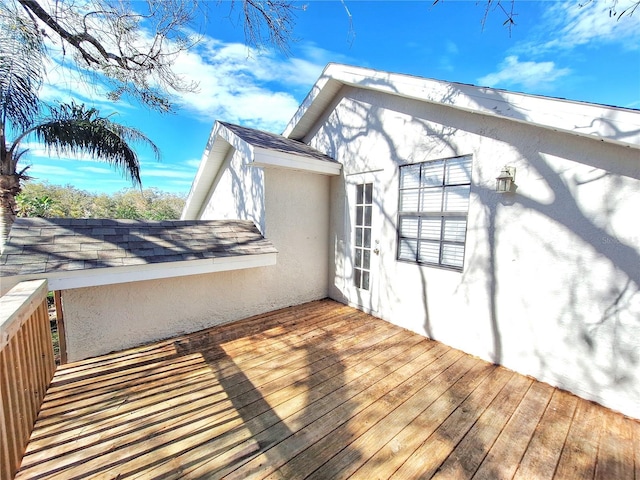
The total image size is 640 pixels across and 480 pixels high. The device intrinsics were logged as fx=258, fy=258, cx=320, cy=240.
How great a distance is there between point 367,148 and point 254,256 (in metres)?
2.73

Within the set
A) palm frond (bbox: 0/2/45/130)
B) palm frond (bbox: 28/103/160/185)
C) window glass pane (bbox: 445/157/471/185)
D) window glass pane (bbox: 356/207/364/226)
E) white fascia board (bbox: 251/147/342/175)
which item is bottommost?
window glass pane (bbox: 356/207/364/226)

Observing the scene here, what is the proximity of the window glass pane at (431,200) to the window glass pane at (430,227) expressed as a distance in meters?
0.14

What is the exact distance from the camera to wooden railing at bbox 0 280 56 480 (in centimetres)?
169

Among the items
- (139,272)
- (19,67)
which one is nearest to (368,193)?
(139,272)

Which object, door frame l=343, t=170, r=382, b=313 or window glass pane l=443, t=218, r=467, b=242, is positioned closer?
window glass pane l=443, t=218, r=467, b=242

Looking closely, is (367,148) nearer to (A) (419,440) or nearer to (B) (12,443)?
(A) (419,440)

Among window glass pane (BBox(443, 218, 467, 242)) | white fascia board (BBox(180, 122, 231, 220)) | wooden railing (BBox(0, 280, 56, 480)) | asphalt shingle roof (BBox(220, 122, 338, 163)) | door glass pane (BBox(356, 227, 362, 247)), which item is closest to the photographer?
wooden railing (BBox(0, 280, 56, 480))

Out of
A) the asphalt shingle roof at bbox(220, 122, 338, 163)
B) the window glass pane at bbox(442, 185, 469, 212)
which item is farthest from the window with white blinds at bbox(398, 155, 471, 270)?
the asphalt shingle roof at bbox(220, 122, 338, 163)

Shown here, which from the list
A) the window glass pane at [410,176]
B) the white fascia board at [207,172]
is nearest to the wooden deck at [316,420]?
the window glass pane at [410,176]

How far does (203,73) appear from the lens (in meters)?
5.82

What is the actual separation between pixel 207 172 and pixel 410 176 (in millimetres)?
4584

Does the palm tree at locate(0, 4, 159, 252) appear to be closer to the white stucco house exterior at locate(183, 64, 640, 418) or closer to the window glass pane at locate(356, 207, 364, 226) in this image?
the white stucco house exterior at locate(183, 64, 640, 418)

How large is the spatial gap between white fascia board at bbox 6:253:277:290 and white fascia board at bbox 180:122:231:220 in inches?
97.5

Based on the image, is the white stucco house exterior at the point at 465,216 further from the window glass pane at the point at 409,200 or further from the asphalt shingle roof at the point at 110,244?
the asphalt shingle roof at the point at 110,244
